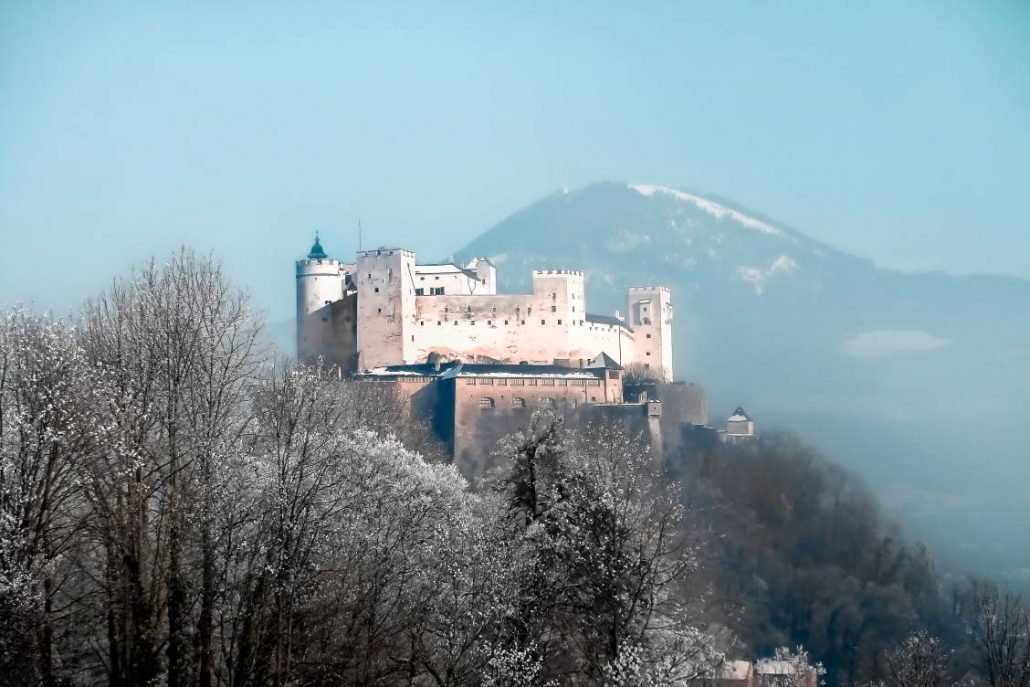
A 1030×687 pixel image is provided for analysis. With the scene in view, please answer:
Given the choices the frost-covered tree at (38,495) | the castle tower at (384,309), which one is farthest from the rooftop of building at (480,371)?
the frost-covered tree at (38,495)

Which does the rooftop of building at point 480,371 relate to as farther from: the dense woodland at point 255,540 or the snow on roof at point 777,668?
the dense woodland at point 255,540

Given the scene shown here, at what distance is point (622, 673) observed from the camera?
31.9 meters

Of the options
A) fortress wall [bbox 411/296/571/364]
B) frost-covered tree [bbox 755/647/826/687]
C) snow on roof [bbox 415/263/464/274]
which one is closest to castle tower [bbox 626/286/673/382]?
fortress wall [bbox 411/296/571/364]

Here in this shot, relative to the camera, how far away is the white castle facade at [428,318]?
323 ft

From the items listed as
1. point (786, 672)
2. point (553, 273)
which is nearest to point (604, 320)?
point (553, 273)

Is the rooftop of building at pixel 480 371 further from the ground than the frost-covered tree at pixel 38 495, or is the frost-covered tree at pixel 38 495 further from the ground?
the rooftop of building at pixel 480 371

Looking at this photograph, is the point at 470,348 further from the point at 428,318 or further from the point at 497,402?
the point at 497,402

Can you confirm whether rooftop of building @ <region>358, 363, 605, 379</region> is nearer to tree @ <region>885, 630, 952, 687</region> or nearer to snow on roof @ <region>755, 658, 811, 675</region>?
snow on roof @ <region>755, 658, 811, 675</region>

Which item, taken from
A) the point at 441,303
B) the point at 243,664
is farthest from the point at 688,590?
the point at 441,303

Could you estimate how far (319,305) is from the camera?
3996 inches

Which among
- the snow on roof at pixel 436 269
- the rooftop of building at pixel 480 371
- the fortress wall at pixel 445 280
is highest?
the snow on roof at pixel 436 269

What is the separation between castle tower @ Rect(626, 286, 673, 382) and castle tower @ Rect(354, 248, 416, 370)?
73.1 feet

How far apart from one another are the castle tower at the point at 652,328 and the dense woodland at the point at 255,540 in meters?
76.3

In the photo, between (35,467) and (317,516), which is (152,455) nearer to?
(35,467)
